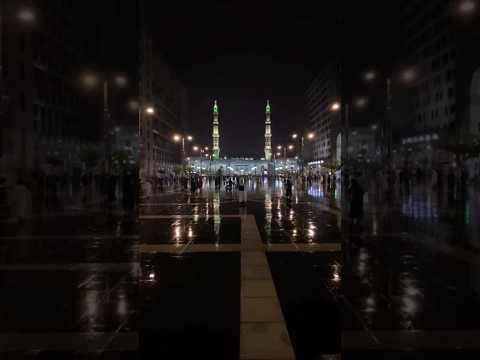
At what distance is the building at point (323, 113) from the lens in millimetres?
117812

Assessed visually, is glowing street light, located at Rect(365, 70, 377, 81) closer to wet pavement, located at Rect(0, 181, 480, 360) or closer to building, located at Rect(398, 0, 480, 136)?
building, located at Rect(398, 0, 480, 136)

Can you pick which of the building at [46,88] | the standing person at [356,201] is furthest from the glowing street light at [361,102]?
the standing person at [356,201]

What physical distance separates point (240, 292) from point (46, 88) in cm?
5194

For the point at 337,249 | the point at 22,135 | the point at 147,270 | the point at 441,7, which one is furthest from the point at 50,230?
the point at 441,7

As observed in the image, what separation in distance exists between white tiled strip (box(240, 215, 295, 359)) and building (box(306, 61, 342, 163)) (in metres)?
102

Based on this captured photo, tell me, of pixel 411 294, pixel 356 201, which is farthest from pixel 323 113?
pixel 411 294

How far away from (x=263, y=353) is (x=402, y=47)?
91.6m

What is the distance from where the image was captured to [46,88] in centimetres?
5156

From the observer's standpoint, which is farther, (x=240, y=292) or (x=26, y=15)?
(x=26, y=15)

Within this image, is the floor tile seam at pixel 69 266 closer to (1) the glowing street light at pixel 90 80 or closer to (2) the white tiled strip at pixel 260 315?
(2) the white tiled strip at pixel 260 315

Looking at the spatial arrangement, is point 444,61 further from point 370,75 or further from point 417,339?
point 417,339

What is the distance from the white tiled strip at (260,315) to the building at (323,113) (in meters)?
102

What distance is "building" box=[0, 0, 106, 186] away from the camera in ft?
140

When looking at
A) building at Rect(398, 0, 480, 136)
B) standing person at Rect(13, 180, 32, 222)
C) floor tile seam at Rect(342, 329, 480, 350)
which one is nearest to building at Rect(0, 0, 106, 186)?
standing person at Rect(13, 180, 32, 222)
